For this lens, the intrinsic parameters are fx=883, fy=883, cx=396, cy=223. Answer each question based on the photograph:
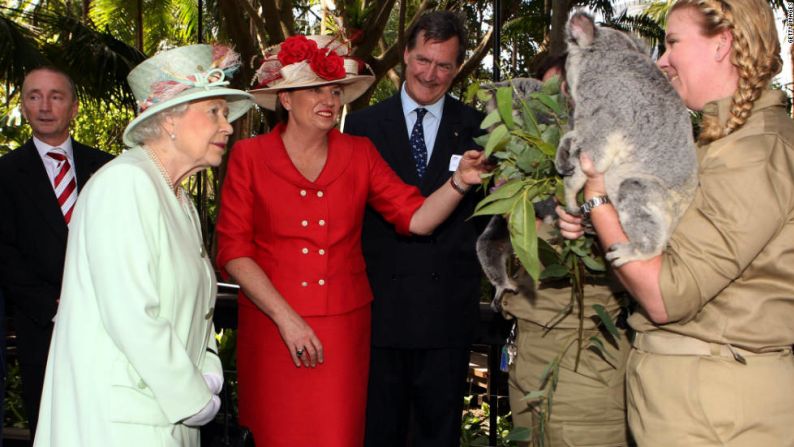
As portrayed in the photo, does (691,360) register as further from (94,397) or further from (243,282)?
(243,282)

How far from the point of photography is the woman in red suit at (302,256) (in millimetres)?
3445

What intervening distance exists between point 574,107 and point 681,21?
12.9 inches

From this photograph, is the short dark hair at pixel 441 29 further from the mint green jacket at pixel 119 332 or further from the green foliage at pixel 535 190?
the mint green jacket at pixel 119 332

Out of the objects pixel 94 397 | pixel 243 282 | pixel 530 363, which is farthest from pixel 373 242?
pixel 94 397

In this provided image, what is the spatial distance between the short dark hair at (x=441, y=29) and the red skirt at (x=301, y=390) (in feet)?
4.46

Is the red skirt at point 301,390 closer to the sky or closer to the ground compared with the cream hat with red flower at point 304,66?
closer to the ground

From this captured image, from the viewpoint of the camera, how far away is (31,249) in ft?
13.1

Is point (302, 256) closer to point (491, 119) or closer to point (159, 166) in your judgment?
point (159, 166)

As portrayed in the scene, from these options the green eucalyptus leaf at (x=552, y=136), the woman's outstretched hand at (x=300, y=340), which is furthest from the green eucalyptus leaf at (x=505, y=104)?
the woman's outstretched hand at (x=300, y=340)

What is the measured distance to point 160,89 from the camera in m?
2.60

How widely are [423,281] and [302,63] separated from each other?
105cm

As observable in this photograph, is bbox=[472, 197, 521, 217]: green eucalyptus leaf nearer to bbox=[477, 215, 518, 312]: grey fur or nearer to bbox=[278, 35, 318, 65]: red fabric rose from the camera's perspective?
bbox=[477, 215, 518, 312]: grey fur

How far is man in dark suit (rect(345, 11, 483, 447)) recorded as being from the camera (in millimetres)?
3773

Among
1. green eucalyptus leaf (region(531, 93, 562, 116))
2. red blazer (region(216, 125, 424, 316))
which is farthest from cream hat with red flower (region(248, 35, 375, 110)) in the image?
green eucalyptus leaf (region(531, 93, 562, 116))
